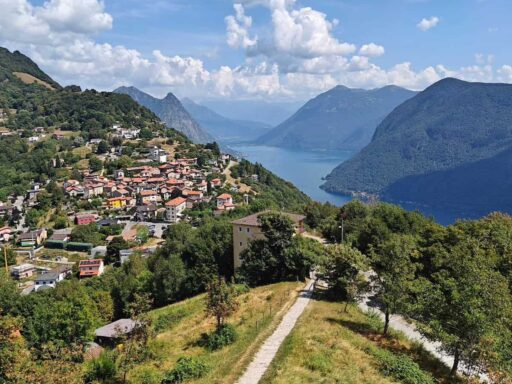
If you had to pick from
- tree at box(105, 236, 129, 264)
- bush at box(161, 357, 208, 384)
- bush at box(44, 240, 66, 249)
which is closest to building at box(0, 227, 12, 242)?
bush at box(44, 240, 66, 249)

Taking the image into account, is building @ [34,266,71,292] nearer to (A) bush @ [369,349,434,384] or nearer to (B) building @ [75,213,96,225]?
(B) building @ [75,213,96,225]

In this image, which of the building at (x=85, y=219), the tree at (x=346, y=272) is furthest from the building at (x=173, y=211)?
the tree at (x=346, y=272)

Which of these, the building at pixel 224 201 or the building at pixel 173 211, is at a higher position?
the building at pixel 224 201

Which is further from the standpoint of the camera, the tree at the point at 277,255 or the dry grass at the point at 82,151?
the dry grass at the point at 82,151

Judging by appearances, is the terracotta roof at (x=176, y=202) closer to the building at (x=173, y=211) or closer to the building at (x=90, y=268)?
the building at (x=173, y=211)

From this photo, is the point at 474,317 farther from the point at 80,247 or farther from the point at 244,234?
the point at 80,247

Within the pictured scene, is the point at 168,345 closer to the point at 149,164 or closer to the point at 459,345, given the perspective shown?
the point at 459,345

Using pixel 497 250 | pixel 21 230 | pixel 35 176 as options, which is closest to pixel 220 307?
pixel 497 250
